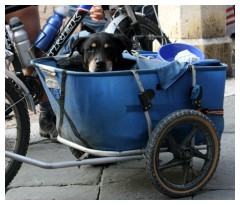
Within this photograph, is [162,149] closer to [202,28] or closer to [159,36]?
[159,36]

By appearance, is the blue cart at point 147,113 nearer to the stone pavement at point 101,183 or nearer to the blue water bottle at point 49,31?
the stone pavement at point 101,183

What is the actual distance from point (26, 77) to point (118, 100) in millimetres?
1381

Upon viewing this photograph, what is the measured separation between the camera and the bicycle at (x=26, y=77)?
11.3 ft

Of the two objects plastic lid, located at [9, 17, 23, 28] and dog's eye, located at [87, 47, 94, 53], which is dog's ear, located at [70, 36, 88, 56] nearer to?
dog's eye, located at [87, 47, 94, 53]

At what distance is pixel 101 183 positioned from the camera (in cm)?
356

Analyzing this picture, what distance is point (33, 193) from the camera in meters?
3.44

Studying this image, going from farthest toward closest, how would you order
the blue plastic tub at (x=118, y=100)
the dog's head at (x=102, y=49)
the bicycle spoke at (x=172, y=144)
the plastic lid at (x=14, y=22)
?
the plastic lid at (x=14, y=22)
the dog's head at (x=102, y=49)
the bicycle spoke at (x=172, y=144)
the blue plastic tub at (x=118, y=100)

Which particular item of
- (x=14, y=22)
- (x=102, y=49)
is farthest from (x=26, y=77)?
(x=102, y=49)

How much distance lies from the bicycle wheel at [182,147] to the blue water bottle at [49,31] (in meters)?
1.57

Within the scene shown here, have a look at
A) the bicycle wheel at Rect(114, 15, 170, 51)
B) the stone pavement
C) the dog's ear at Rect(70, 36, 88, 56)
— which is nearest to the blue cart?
the stone pavement

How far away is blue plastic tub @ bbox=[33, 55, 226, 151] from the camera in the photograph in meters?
2.98

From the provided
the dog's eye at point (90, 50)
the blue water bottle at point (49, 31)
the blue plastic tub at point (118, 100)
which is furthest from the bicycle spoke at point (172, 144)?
the blue water bottle at point (49, 31)

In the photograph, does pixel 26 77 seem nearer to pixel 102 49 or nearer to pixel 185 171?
pixel 102 49
